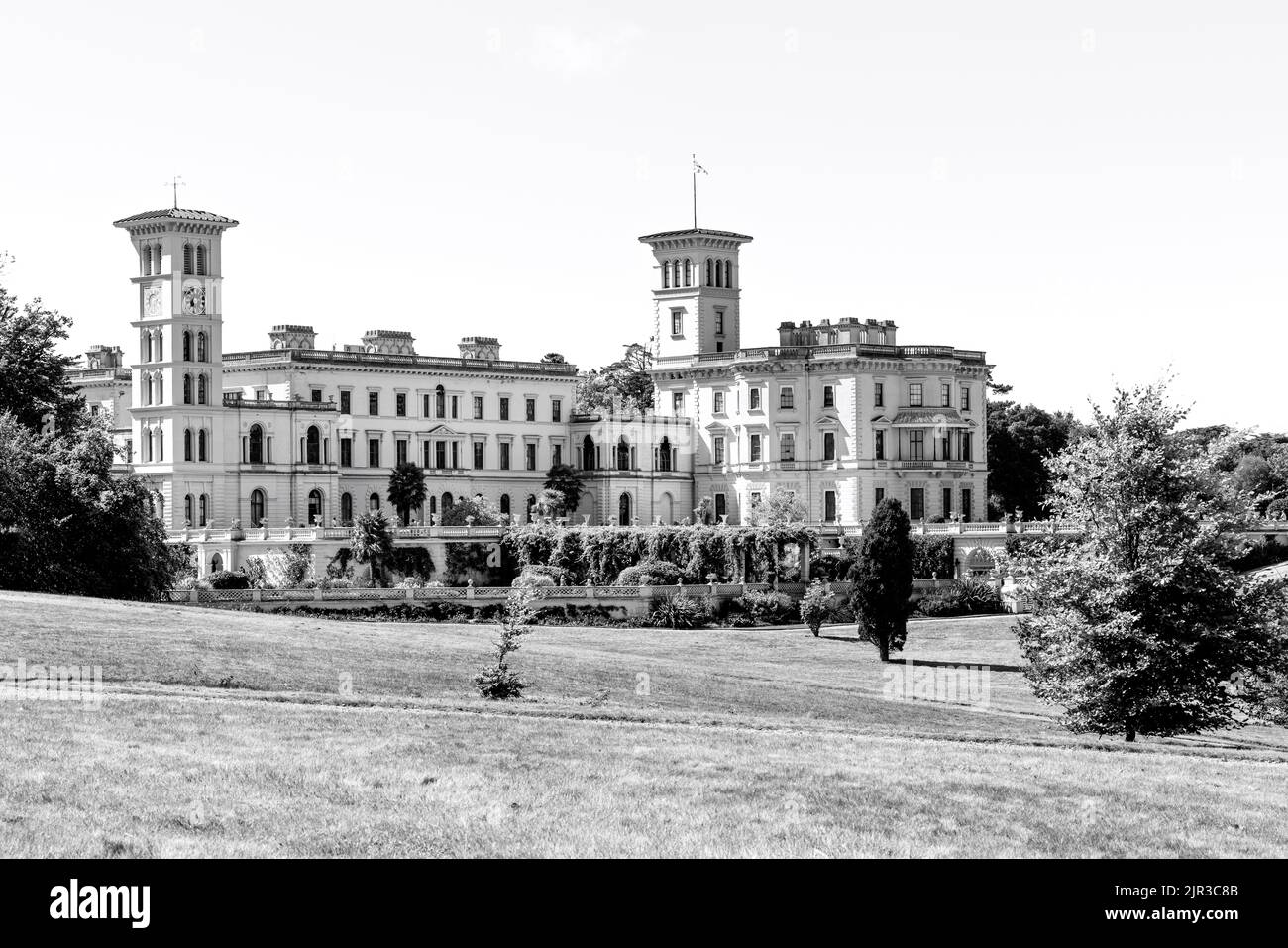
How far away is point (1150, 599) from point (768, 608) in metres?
43.8

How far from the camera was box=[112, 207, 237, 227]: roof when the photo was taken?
92375mm

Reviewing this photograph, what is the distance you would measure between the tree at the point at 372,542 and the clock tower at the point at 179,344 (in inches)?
450

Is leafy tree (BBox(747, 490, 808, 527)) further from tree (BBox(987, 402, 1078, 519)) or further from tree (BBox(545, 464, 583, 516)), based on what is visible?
tree (BBox(987, 402, 1078, 519))

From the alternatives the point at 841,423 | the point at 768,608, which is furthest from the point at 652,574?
the point at 841,423

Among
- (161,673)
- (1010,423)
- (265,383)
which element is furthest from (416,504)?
(161,673)

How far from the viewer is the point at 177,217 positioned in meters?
92.2

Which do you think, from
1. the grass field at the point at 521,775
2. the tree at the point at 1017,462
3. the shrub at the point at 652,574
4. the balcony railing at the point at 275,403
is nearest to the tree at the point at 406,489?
the balcony railing at the point at 275,403

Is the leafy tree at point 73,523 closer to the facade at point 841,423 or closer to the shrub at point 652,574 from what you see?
the shrub at point 652,574

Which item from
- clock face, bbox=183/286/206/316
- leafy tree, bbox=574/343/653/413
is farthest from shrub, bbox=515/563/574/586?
leafy tree, bbox=574/343/653/413

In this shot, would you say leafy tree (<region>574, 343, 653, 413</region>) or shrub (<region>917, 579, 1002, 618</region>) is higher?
leafy tree (<region>574, 343, 653, 413</region>)

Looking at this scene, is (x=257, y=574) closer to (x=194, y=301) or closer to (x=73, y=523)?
(x=194, y=301)

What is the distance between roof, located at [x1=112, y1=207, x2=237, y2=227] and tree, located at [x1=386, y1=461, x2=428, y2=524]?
17.6 metres

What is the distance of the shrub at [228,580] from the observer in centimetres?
7731

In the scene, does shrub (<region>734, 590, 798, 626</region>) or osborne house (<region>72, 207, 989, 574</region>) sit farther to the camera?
osborne house (<region>72, 207, 989, 574</region>)
